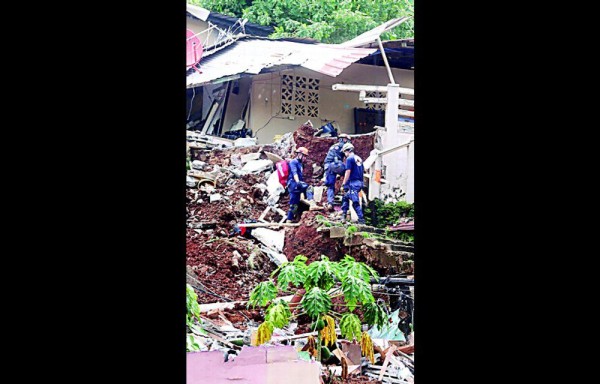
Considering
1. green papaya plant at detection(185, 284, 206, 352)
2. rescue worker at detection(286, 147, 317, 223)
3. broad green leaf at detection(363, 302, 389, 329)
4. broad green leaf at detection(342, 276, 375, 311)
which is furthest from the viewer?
rescue worker at detection(286, 147, 317, 223)

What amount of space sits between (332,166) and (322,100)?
544mm

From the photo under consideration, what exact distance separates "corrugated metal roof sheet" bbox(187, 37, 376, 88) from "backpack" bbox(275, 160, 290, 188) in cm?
77

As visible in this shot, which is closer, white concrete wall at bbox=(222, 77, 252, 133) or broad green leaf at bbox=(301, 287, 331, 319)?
broad green leaf at bbox=(301, 287, 331, 319)

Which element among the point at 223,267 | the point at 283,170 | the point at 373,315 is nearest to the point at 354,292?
the point at 373,315

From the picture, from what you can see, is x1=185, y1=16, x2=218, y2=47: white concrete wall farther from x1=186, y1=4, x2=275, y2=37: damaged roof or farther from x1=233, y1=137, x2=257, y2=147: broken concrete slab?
x1=233, y1=137, x2=257, y2=147: broken concrete slab

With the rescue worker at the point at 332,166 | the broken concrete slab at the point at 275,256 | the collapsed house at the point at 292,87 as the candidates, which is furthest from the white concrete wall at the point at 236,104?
the broken concrete slab at the point at 275,256

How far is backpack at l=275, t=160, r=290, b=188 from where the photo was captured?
205 inches

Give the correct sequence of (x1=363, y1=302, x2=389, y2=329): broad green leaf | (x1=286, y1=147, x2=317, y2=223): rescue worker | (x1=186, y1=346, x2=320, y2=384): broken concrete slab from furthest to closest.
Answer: (x1=286, y1=147, x2=317, y2=223): rescue worker
(x1=363, y1=302, x2=389, y2=329): broad green leaf
(x1=186, y1=346, x2=320, y2=384): broken concrete slab

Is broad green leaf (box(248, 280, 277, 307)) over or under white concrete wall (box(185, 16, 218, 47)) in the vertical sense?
under

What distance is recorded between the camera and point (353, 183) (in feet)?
16.8

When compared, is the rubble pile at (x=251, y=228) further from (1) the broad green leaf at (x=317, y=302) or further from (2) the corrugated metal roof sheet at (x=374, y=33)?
(2) the corrugated metal roof sheet at (x=374, y=33)

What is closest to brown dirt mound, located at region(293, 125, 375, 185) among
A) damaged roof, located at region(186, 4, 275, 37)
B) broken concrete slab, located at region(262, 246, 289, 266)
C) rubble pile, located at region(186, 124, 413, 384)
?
rubble pile, located at region(186, 124, 413, 384)
